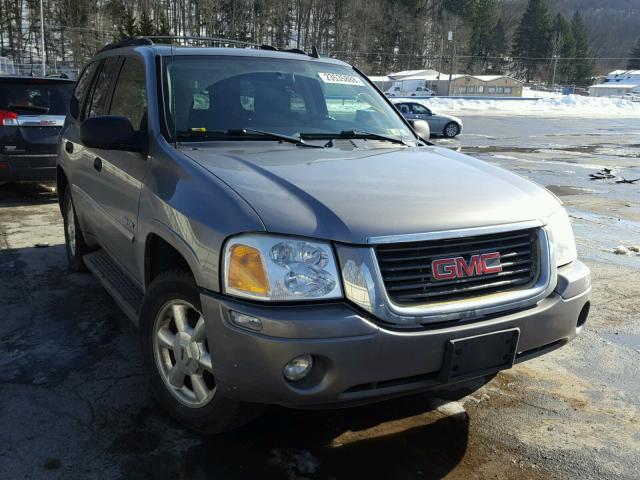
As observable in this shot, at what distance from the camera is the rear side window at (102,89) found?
4.42m

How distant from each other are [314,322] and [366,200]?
616 mm

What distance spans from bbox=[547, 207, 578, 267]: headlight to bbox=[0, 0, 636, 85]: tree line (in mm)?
45968

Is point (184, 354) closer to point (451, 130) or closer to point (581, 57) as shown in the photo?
point (451, 130)

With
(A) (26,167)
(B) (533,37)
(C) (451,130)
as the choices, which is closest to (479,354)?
(A) (26,167)

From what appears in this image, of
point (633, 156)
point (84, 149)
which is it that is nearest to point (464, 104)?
point (633, 156)

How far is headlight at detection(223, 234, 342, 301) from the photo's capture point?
2.34 m

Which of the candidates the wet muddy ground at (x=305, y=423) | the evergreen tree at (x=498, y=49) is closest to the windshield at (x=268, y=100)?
the wet muddy ground at (x=305, y=423)

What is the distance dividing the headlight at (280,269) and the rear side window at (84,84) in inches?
132

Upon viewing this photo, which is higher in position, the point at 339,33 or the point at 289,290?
the point at 339,33

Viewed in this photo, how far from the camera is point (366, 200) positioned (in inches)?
103

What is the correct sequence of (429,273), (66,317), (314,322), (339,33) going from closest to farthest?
(314,322) → (429,273) → (66,317) → (339,33)

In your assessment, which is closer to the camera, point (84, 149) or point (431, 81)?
point (84, 149)

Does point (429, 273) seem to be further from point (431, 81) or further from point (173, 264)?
point (431, 81)

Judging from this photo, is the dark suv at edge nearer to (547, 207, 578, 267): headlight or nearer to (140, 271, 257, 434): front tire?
(140, 271, 257, 434): front tire
